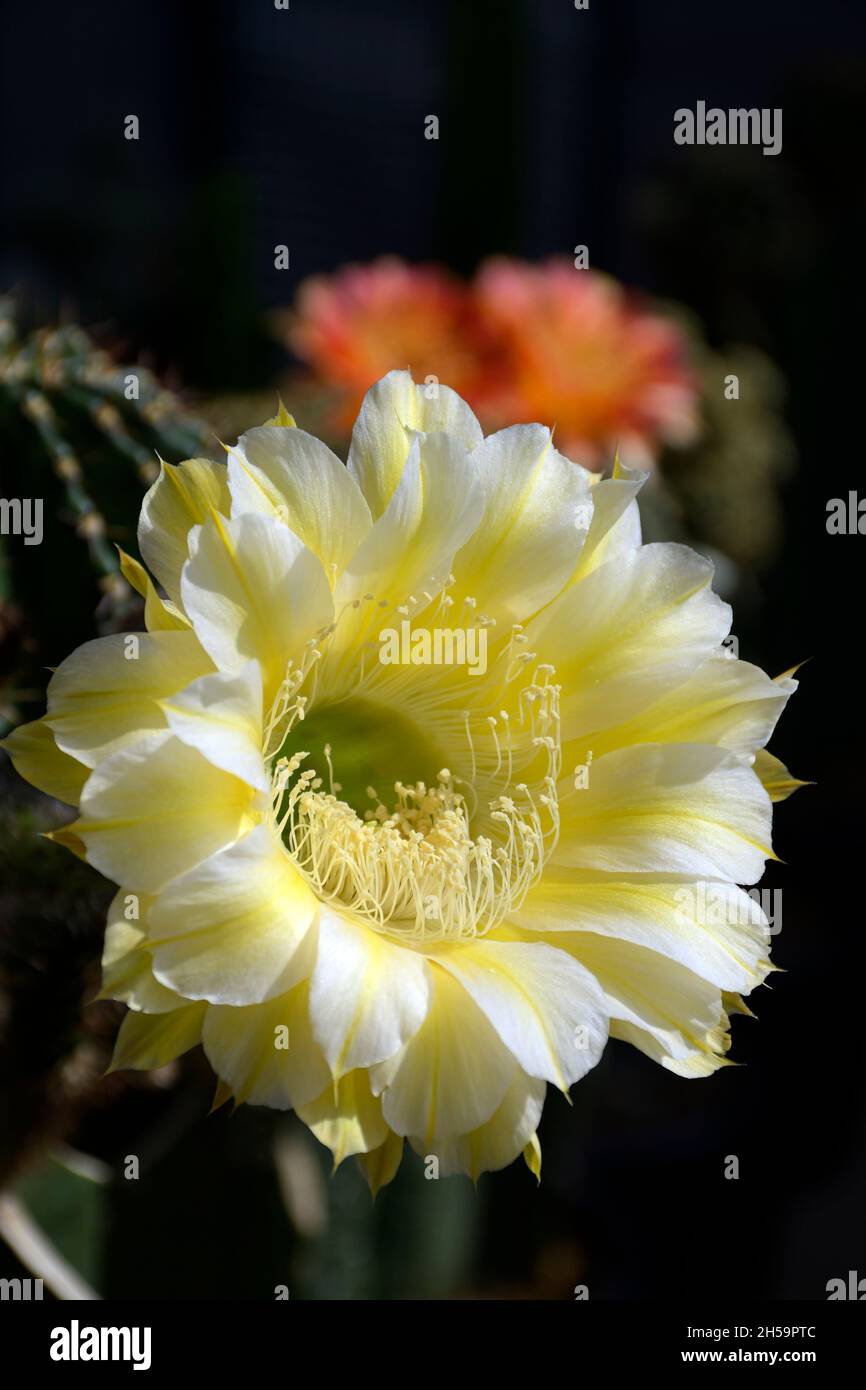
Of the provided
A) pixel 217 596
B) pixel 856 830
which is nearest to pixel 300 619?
pixel 217 596

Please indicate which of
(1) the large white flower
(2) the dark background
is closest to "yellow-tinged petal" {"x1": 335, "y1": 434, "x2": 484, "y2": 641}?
(1) the large white flower

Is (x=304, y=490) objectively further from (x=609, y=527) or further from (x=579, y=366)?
(x=579, y=366)

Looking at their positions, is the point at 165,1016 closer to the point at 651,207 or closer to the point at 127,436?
the point at 127,436

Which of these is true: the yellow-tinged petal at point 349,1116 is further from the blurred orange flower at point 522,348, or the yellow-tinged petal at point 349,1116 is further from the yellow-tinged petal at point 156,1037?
the blurred orange flower at point 522,348

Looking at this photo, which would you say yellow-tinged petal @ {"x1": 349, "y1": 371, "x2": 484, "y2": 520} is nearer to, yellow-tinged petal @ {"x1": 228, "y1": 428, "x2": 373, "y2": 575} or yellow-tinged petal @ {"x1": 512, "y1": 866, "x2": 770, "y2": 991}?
yellow-tinged petal @ {"x1": 228, "y1": 428, "x2": 373, "y2": 575}

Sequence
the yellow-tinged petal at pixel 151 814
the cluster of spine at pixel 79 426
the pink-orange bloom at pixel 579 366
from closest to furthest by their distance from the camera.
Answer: the yellow-tinged petal at pixel 151 814
the cluster of spine at pixel 79 426
the pink-orange bloom at pixel 579 366

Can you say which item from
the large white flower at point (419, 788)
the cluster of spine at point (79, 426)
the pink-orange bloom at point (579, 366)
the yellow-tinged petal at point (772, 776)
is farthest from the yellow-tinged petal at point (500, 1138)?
the pink-orange bloom at point (579, 366)
